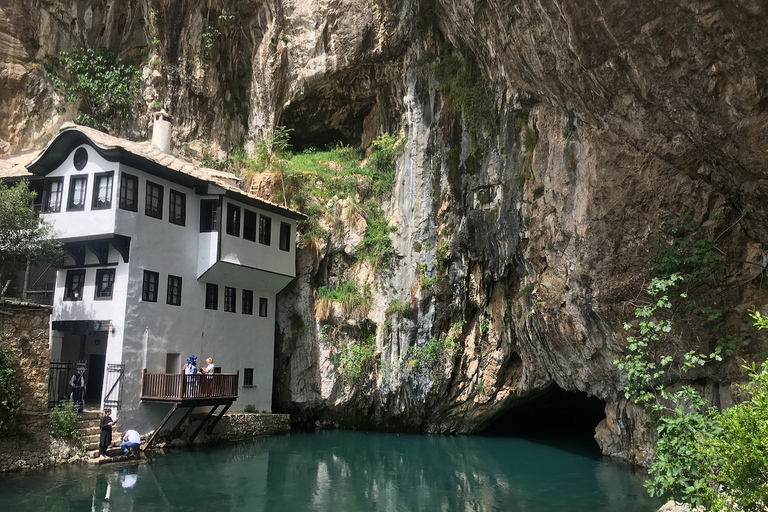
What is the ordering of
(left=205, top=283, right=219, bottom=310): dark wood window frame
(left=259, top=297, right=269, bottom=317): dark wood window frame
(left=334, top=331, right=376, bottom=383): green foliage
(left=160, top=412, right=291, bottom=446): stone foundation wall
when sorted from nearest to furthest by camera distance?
1. (left=160, top=412, right=291, bottom=446): stone foundation wall
2. (left=205, top=283, right=219, bottom=310): dark wood window frame
3. (left=334, top=331, right=376, bottom=383): green foliage
4. (left=259, top=297, right=269, bottom=317): dark wood window frame

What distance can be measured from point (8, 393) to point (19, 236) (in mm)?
4765

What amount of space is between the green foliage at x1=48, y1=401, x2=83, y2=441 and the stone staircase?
326 mm

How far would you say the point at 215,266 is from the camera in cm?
2328

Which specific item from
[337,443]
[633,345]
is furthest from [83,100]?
[633,345]

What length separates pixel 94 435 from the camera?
755 inches

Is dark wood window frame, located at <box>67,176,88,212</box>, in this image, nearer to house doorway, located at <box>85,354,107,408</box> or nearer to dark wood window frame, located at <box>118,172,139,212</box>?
dark wood window frame, located at <box>118,172,139,212</box>

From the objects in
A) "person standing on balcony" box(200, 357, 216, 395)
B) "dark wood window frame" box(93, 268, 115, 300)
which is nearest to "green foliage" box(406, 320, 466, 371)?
→ "person standing on balcony" box(200, 357, 216, 395)

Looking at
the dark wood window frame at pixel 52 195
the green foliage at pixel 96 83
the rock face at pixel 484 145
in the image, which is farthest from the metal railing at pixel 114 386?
the green foliage at pixel 96 83

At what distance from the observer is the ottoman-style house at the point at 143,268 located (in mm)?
20656

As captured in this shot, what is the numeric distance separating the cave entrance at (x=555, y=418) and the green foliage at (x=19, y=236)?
752 inches

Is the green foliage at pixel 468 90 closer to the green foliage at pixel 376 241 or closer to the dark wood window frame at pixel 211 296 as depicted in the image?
the green foliage at pixel 376 241

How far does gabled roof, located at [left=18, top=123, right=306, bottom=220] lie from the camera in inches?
814

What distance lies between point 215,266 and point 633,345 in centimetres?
1567

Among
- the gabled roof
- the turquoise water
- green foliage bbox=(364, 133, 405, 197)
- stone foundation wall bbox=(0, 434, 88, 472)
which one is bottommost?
the turquoise water
